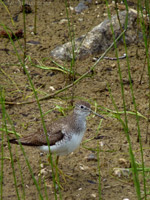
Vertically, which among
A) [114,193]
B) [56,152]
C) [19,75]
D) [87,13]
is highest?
[87,13]

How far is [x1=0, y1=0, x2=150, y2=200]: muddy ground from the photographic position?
4.02 metres

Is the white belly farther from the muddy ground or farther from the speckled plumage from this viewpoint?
the muddy ground

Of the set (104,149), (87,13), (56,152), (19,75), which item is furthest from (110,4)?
(56,152)

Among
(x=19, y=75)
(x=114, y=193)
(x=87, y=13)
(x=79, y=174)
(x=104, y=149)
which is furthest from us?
(x=87, y=13)

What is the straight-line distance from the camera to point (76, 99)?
17.5 ft

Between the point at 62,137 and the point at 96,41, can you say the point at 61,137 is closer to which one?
the point at 62,137

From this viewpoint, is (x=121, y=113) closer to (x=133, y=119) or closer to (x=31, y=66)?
(x=133, y=119)

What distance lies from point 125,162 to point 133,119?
33.6 inches

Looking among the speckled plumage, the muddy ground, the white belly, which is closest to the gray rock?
the muddy ground

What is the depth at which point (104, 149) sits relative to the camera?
14.8 feet

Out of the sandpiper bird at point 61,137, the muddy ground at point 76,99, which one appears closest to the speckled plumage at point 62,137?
the sandpiper bird at point 61,137

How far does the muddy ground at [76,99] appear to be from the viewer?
4.02m

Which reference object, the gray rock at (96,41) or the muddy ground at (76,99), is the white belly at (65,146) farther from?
the gray rock at (96,41)

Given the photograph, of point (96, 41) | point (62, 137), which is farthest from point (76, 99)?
point (62, 137)
